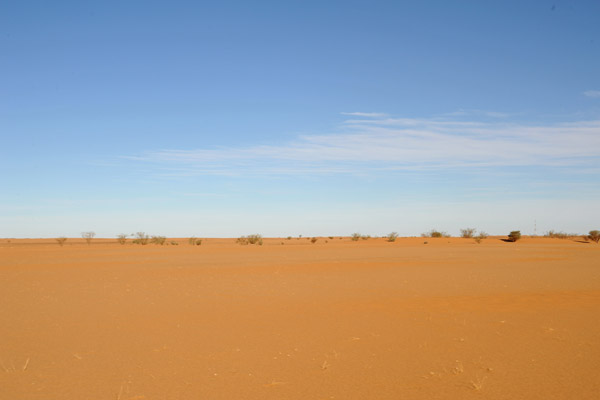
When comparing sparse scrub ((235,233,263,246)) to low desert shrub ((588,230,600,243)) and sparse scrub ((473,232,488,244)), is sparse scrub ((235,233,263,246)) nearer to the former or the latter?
sparse scrub ((473,232,488,244))

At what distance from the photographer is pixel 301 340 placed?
28.1ft

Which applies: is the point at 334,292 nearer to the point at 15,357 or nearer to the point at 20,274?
the point at 15,357

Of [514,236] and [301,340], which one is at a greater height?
[514,236]

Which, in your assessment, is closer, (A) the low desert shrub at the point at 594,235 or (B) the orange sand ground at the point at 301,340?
(B) the orange sand ground at the point at 301,340

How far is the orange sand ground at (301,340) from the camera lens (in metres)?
6.14

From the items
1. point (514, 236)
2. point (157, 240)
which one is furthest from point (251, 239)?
point (514, 236)

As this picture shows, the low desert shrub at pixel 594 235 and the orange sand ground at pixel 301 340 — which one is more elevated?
the low desert shrub at pixel 594 235

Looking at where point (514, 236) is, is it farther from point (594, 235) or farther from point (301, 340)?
point (301, 340)

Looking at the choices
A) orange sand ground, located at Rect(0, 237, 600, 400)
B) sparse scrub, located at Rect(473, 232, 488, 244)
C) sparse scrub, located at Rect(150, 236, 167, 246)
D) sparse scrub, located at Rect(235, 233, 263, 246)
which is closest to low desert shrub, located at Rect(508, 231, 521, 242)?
sparse scrub, located at Rect(473, 232, 488, 244)

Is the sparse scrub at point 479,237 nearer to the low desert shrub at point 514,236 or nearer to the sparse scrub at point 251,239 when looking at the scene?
the low desert shrub at point 514,236

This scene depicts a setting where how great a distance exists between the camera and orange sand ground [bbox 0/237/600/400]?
6139mm

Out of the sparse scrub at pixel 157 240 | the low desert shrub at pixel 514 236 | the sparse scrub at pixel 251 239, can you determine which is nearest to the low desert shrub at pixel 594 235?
the low desert shrub at pixel 514 236

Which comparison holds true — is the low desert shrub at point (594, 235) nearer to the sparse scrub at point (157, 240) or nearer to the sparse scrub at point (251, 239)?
the sparse scrub at point (251, 239)

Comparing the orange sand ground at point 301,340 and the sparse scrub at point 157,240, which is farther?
the sparse scrub at point 157,240
